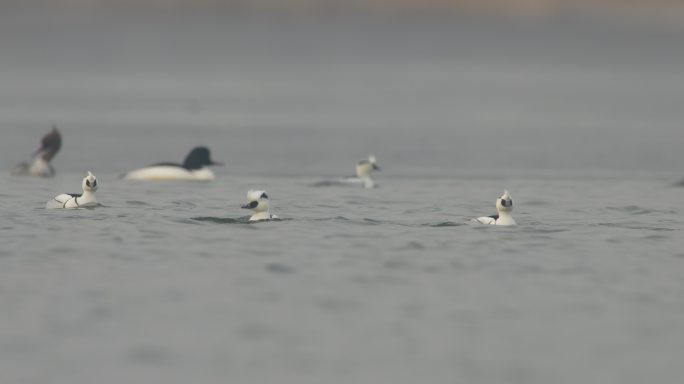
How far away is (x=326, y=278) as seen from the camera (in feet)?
53.2

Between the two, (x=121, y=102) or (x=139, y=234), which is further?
(x=121, y=102)

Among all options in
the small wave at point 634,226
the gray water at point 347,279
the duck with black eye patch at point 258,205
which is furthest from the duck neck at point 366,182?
the small wave at point 634,226

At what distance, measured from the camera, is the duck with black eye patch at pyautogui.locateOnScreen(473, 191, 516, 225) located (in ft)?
67.2

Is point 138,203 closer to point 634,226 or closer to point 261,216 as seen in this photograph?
point 261,216

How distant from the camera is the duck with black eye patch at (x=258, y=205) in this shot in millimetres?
20781

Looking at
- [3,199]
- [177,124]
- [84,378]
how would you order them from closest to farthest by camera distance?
[84,378] → [3,199] → [177,124]

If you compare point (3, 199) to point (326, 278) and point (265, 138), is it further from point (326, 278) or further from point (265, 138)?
point (265, 138)

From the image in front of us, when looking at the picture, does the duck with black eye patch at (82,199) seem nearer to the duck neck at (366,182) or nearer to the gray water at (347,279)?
the gray water at (347,279)

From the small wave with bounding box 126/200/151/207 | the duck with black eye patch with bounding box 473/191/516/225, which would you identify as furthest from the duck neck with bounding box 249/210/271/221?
the small wave with bounding box 126/200/151/207

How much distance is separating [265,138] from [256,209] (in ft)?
99.0

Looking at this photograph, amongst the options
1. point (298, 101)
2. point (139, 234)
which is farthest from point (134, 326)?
point (298, 101)

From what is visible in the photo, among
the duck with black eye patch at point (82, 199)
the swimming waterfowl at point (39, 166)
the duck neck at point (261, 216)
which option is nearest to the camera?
the duck neck at point (261, 216)

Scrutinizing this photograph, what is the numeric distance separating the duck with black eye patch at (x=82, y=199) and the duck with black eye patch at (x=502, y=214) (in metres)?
5.57

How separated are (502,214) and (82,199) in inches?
242
